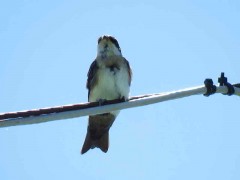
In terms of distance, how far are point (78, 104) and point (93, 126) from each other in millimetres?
3621

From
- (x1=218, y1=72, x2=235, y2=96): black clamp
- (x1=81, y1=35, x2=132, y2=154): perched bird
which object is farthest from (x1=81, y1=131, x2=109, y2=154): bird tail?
(x1=218, y1=72, x2=235, y2=96): black clamp

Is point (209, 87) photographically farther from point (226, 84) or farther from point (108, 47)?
point (108, 47)

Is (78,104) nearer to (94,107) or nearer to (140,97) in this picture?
(94,107)

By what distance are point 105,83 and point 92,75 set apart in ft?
1.25

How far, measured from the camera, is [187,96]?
5.52 metres

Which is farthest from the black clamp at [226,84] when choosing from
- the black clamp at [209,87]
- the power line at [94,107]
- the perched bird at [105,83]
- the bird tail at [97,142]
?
the bird tail at [97,142]

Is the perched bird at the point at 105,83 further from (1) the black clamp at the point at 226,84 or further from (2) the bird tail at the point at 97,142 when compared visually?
(1) the black clamp at the point at 226,84

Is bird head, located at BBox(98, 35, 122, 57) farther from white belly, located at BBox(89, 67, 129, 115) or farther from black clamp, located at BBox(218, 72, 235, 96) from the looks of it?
black clamp, located at BBox(218, 72, 235, 96)

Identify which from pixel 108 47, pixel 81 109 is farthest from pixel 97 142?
pixel 81 109

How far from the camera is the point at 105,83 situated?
27.4ft

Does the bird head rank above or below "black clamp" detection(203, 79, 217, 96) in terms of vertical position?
above

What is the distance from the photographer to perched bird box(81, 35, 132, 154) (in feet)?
27.5

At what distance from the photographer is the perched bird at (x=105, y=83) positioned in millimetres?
8391

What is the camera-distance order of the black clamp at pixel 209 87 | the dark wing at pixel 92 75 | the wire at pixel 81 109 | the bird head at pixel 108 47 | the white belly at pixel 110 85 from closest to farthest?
1. the wire at pixel 81 109
2. the black clamp at pixel 209 87
3. the white belly at pixel 110 85
4. the dark wing at pixel 92 75
5. the bird head at pixel 108 47
